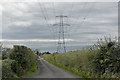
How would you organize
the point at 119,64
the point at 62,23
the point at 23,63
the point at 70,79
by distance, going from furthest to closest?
the point at 62,23 < the point at 23,63 < the point at 70,79 < the point at 119,64

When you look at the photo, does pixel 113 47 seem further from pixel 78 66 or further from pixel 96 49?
pixel 78 66

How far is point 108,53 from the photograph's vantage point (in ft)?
56.0

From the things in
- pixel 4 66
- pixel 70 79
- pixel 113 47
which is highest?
pixel 113 47

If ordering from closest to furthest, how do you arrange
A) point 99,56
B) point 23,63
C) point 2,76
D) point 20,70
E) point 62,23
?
point 2,76 → point 99,56 → point 20,70 → point 23,63 → point 62,23

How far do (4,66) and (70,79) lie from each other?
27.8ft

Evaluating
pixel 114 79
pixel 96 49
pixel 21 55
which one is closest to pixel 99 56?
pixel 96 49

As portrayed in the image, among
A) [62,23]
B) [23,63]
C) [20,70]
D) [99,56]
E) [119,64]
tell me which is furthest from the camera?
[62,23]

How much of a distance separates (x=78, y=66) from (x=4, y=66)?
1630 centimetres

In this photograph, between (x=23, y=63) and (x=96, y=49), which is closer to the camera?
(x=96, y=49)

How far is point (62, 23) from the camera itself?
2094 inches

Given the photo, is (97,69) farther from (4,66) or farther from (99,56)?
(4,66)

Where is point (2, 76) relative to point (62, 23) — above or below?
below

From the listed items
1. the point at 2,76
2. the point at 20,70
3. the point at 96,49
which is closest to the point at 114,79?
the point at 96,49

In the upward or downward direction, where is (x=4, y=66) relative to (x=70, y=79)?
upward
